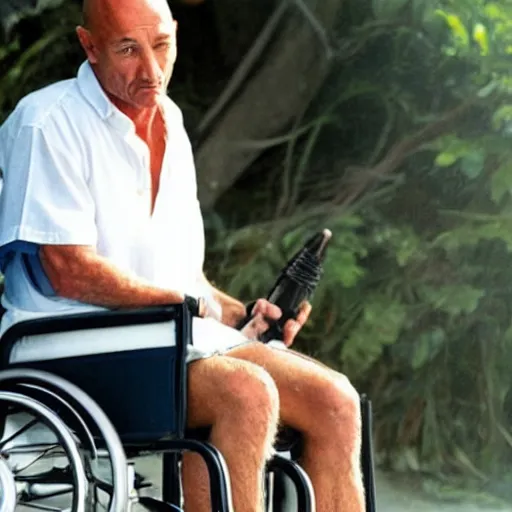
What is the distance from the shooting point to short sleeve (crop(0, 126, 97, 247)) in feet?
6.98

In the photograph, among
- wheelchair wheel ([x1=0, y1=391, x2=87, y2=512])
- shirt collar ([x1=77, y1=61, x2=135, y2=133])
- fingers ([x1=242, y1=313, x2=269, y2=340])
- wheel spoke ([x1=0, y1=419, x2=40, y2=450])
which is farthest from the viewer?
fingers ([x1=242, y1=313, x2=269, y2=340])

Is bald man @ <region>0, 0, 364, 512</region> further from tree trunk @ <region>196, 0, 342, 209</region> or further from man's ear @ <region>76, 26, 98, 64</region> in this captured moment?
tree trunk @ <region>196, 0, 342, 209</region>

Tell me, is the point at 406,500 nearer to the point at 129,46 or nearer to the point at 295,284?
the point at 295,284

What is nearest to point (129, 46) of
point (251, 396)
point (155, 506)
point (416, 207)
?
point (251, 396)

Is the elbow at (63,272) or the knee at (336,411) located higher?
the elbow at (63,272)

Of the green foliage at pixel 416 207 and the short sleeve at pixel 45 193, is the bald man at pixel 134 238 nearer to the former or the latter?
the short sleeve at pixel 45 193

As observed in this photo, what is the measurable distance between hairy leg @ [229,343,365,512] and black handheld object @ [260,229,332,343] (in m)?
0.13

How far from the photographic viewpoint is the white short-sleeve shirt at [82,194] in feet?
7.04

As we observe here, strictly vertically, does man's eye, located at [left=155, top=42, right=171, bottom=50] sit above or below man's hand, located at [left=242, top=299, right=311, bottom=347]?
above

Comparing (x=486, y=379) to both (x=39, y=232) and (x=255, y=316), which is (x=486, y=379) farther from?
(x=39, y=232)

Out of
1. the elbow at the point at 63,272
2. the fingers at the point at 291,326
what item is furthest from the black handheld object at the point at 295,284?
the elbow at the point at 63,272

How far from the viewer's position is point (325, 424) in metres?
2.21

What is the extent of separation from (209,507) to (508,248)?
1299mm

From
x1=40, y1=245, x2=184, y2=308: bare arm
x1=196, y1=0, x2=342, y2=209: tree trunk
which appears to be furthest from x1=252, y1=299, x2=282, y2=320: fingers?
x1=196, y1=0, x2=342, y2=209: tree trunk
